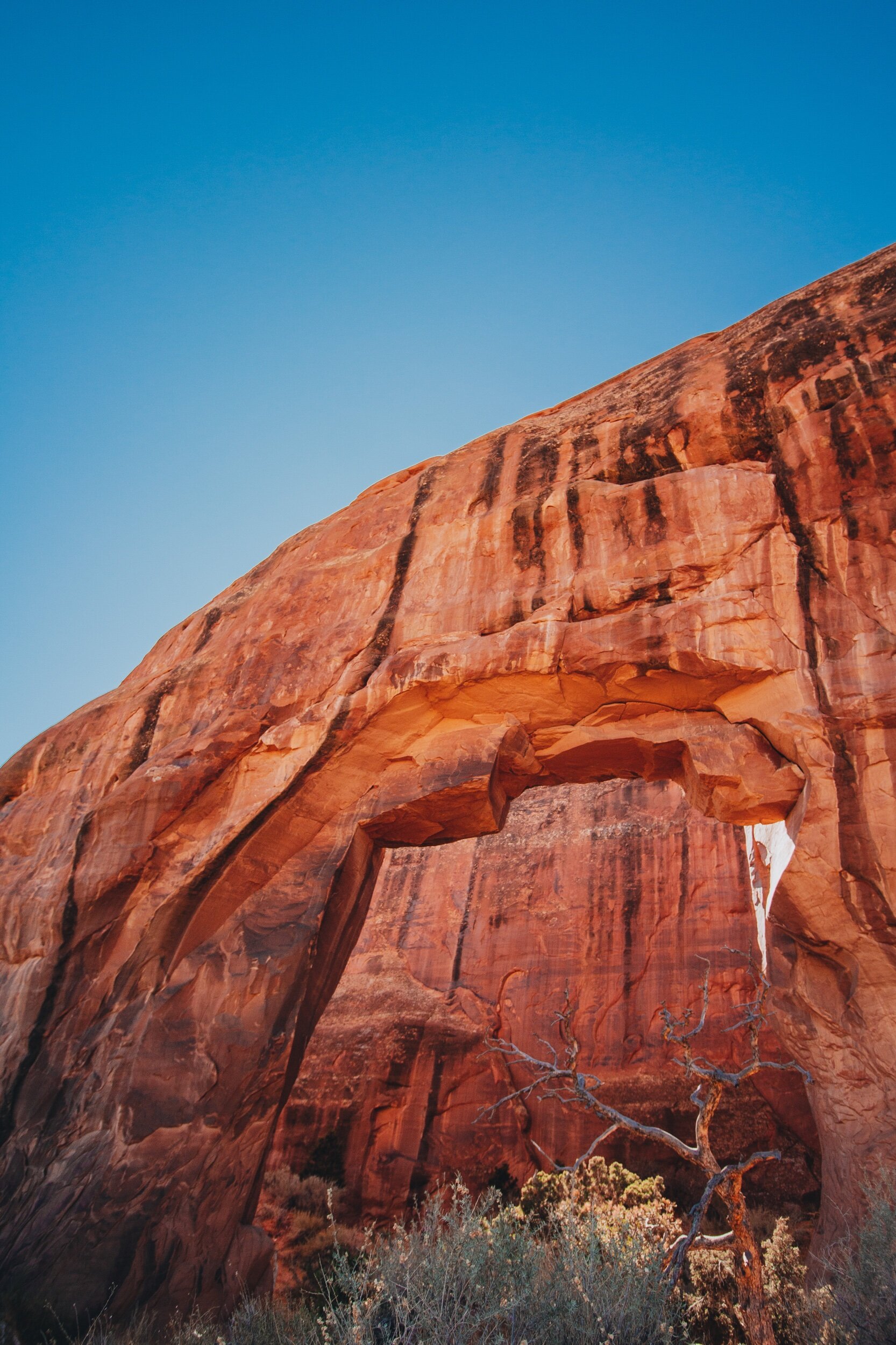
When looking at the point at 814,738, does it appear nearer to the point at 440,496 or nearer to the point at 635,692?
the point at 635,692

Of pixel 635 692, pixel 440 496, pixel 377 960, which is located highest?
pixel 440 496

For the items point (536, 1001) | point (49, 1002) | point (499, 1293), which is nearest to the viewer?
point (499, 1293)

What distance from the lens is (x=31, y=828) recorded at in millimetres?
12156

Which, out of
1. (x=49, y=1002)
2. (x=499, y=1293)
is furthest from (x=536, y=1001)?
(x=499, y=1293)

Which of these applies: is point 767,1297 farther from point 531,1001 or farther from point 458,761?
point 531,1001

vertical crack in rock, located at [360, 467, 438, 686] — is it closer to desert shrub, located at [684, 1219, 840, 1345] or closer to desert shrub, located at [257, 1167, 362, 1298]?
desert shrub, located at [684, 1219, 840, 1345]

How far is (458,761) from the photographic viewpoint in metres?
10.7

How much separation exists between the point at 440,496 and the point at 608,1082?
1573 cm

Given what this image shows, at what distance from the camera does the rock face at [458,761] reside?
866cm

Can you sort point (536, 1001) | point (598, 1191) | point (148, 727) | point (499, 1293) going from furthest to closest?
point (536, 1001), point (598, 1191), point (148, 727), point (499, 1293)

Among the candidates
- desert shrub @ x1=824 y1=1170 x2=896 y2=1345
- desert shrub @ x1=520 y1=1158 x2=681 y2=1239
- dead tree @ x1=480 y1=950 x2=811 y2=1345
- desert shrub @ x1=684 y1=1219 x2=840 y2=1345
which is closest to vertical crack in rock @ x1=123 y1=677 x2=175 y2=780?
dead tree @ x1=480 y1=950 x2=811 y2=1345

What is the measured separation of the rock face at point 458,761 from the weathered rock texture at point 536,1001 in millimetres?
10362

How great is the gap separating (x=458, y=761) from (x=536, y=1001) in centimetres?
1439

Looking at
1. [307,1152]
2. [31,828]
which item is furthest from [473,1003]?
[31,828]
